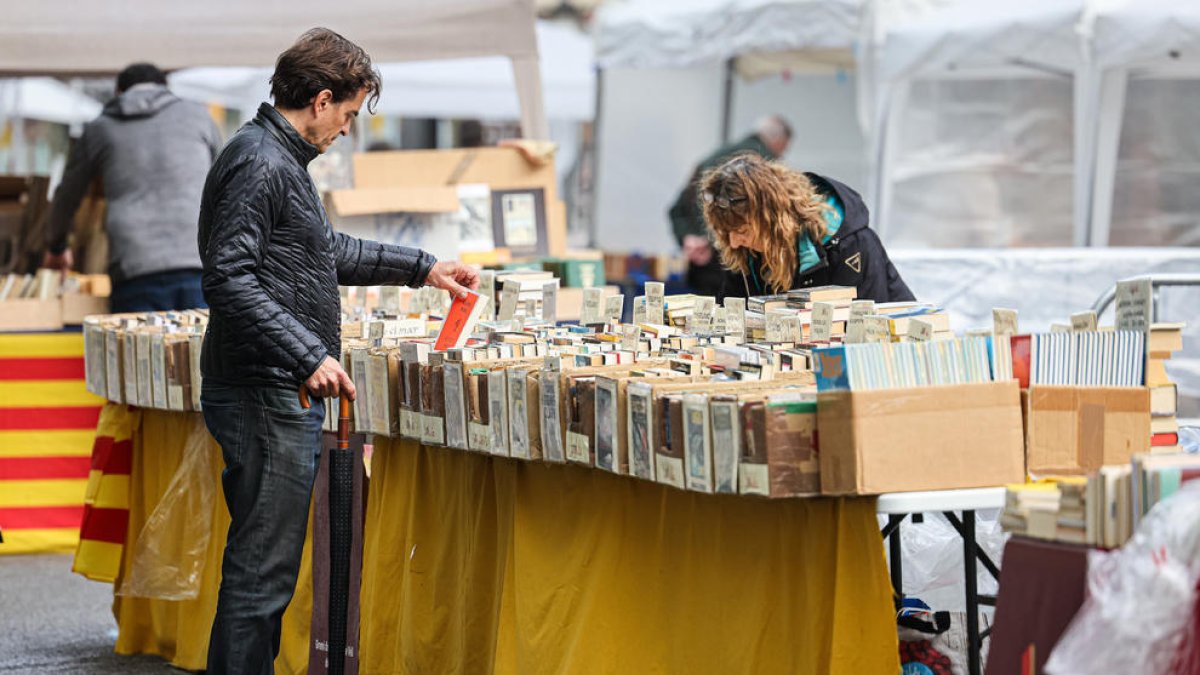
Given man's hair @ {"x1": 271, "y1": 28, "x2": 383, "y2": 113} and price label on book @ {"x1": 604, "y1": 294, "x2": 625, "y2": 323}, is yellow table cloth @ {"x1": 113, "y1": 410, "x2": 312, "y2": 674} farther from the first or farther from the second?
man's hair @ {"x1": 271, "y1": 28, "x2": 383, "y2": 113}

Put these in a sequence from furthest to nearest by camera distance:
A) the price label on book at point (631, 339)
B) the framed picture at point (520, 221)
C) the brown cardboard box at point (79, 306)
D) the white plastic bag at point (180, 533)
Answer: the framed picture at point (520, 221), the brown cardboard box at point (79, 306), the white plastic bag at point (180, 533), the price label on book at point (631, 339)

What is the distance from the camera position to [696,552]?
3.77 m

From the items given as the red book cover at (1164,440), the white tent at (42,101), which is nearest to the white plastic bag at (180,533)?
the red book cover at (1164,440)

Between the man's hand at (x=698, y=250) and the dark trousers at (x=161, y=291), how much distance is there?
368cm

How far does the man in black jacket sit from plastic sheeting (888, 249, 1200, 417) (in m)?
5.30

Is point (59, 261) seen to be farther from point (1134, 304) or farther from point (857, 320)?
point (1134, 304)

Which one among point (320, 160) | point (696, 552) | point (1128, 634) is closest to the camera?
point (1128, 634)

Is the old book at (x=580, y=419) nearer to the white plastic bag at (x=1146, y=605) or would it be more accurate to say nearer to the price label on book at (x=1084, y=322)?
the price label on book at (x=1084, y=322)

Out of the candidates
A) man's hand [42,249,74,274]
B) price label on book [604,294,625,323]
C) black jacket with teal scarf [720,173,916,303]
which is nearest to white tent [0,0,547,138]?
man's hand [42,249,74,274]

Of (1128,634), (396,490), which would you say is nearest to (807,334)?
(396,490)

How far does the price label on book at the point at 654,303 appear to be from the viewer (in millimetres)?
5066

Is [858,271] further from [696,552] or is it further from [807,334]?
[696,552]

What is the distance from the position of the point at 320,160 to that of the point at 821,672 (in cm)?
514

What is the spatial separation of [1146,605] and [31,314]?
6057mm
